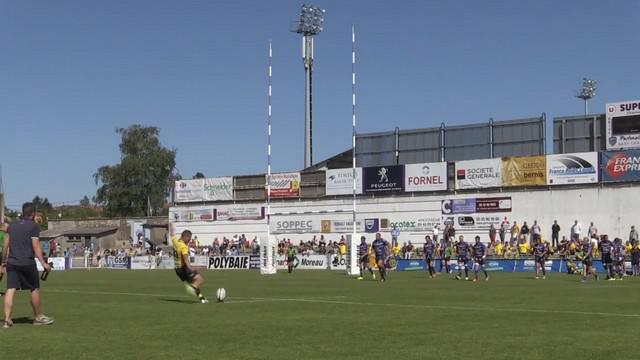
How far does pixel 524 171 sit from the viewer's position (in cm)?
6831

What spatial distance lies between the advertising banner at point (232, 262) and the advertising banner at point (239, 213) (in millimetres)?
14758

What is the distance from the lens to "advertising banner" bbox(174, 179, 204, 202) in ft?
294

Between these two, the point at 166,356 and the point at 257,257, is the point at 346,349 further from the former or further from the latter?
the point at 257,257

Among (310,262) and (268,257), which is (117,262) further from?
(268,257)

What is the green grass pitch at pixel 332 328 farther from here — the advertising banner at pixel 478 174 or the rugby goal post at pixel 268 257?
the advertising banner at pixel 478 174

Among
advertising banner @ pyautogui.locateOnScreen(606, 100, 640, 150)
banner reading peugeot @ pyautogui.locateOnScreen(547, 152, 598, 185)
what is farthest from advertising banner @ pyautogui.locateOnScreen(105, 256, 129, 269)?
advertising banner @ pyautogui.locateOnScreen(606, 100, 640, 150)

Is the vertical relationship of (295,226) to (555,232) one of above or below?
above

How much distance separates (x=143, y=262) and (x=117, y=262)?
4050 millimetres

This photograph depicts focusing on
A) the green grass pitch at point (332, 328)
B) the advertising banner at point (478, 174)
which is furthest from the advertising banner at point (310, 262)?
the green grass pitch at point (332, 328)

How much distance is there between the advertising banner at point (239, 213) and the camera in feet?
275

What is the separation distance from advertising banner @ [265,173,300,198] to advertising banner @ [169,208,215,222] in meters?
7.20

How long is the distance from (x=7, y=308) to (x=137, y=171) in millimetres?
115728

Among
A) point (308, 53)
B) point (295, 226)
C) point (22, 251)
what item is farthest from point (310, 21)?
point (22, 251)

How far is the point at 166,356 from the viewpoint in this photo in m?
12.1
